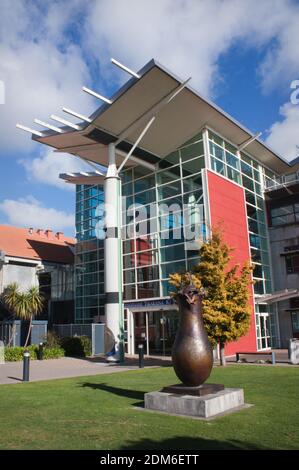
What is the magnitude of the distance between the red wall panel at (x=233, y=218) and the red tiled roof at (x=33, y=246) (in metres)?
17.4

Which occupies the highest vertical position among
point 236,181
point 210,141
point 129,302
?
point 210,141

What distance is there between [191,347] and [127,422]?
1856 millimetres

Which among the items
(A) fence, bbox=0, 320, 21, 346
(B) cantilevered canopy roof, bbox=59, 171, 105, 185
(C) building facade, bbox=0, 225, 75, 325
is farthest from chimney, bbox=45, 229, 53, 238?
(A) fence, bbox=0, 320, 21, 346

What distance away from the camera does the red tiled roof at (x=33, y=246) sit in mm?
34856

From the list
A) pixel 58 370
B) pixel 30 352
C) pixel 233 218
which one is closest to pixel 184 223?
pixel 233 218

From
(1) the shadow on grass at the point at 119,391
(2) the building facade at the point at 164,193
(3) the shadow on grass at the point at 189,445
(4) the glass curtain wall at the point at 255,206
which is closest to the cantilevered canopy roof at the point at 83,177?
(2) the building facade at the point at 164,193

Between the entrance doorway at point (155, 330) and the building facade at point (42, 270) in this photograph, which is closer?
the entrance doorway at point (155, 330)

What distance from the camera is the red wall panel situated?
22.8 metres

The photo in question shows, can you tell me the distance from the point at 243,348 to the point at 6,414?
53.7 feet

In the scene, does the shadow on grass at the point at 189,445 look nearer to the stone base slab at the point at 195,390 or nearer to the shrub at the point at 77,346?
the stone base slab at the point at 195,390

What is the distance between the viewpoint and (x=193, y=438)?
6285mm

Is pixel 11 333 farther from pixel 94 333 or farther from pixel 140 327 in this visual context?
pixel 140 327

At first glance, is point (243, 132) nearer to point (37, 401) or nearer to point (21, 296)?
point (21, 296)
